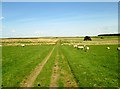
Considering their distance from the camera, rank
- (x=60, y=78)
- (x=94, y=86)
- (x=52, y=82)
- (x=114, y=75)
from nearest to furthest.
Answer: (x=94, y=86), (x=52, y=82), (x=60, y=78), (x=114, y=75)

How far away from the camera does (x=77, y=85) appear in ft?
49.1

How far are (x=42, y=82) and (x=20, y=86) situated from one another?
195cm

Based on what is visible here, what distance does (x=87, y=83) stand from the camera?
15742 millimetres

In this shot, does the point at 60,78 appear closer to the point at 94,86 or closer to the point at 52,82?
the point at 52,82

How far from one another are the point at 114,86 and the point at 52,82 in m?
4.84

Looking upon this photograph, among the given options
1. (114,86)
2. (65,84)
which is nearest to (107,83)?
(114,86)

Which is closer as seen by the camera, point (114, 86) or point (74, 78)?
point (114, 86)

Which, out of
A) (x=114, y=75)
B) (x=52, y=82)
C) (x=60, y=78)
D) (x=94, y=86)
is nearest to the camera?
(x=94, y=86)

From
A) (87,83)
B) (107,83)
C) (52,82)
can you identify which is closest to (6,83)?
(52,82)

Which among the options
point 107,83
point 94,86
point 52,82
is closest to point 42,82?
point 52,82

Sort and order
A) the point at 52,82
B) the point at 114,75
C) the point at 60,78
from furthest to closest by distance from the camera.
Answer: the point at 114,75
the point at 60,78
the point at 52,82

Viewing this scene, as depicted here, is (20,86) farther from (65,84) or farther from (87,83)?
(87,83)

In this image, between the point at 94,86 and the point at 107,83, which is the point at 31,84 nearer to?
the point at 94,86

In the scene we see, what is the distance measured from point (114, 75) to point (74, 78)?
4.19 metres
